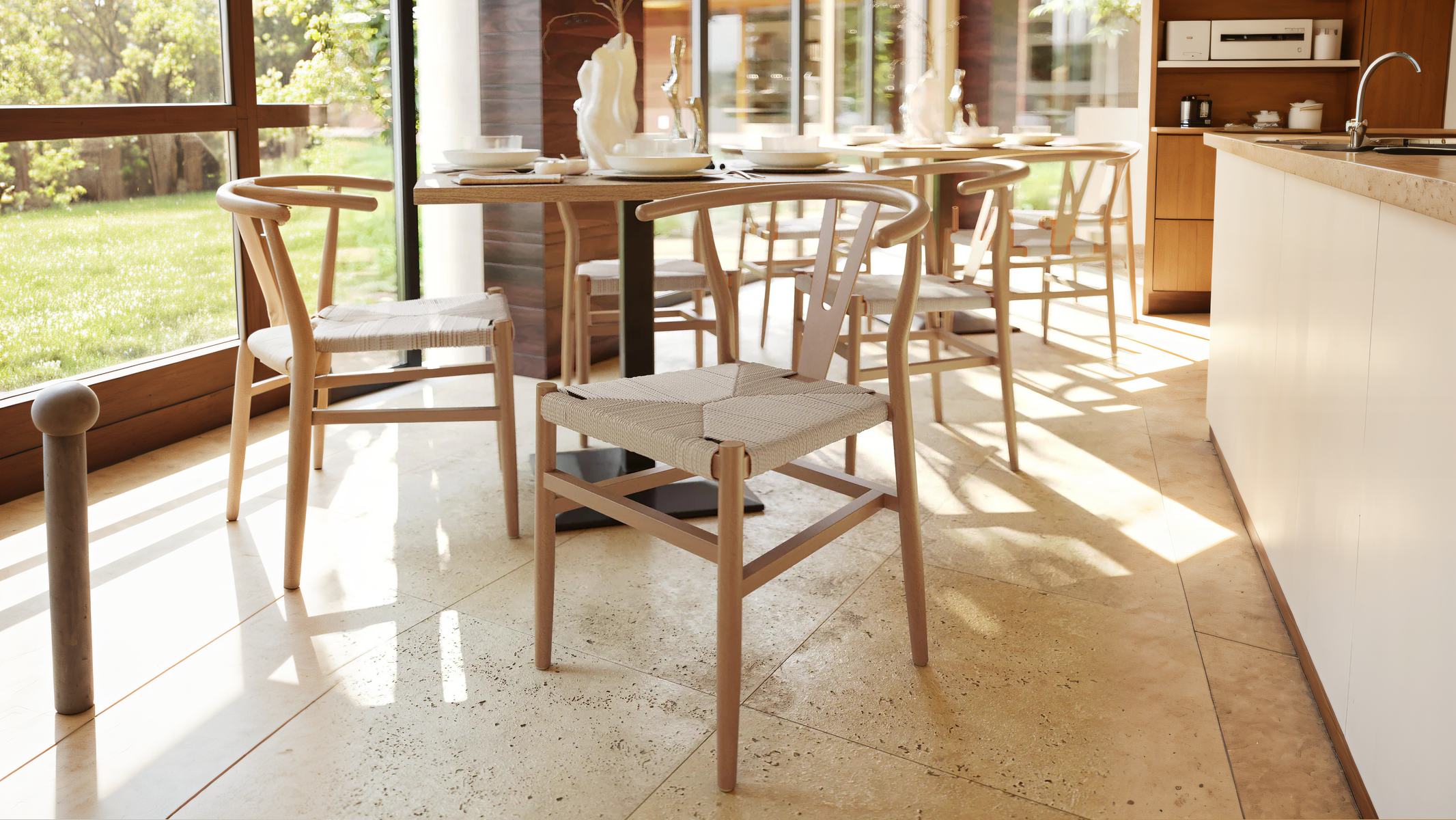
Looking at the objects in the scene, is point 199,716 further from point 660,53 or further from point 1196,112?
point 1196,112

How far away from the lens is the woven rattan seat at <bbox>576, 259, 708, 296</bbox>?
A: 322 centimetres

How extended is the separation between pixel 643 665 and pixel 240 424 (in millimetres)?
1214

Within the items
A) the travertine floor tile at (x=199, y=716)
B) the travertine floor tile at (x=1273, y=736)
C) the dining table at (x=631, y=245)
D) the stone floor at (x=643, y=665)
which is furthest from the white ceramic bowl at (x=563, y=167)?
the travertine floor tile at (x=1273, y=736)

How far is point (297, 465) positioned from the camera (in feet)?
7.24

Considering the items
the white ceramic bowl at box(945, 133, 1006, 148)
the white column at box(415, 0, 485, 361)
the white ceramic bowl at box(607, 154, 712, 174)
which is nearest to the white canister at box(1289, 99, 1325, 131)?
the white ceramic bowl at box(945, 133, 1006, 148)

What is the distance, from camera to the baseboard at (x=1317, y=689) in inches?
58.7

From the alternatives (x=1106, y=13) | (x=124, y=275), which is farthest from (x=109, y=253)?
(x=1106, y=13)

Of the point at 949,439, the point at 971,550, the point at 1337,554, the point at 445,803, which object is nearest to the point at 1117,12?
the point at 949,439

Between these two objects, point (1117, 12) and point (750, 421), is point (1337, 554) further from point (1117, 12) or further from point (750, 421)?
point (1117, 12)

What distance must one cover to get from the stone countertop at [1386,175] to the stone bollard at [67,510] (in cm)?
176

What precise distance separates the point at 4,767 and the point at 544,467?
882mm

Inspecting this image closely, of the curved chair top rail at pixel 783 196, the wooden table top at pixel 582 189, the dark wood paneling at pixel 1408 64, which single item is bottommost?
the curved chair top rail at pixel 783 196

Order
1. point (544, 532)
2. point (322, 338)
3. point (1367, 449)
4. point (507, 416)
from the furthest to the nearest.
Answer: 1. point (507, 416)
2. point (322, 338)
3. point (544, 532)
4. point (1367, 449)

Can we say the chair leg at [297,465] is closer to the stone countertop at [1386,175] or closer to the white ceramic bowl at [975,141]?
the stone countertop at [1386,175]
